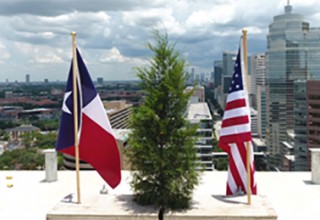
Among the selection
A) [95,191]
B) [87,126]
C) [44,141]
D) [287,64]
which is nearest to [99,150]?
[87,126]

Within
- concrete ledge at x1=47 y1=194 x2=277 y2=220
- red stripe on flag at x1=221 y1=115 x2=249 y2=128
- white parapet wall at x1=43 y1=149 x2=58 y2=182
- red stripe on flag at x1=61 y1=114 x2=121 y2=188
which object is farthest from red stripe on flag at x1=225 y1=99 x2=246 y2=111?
white parapet wall at x1=43 y1=149 x2=58 y2=182

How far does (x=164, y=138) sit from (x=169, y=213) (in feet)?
5.31

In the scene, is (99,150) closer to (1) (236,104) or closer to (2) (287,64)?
(1) (236,104)

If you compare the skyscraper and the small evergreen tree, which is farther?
the skyscraper

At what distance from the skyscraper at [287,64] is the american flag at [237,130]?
10307 cm

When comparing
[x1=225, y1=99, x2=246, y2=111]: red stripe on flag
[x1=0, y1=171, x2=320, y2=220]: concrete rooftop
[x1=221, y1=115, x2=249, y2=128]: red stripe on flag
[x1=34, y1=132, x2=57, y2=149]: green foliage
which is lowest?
[x1=34, y1=132, x2=57, y2=149]: green foliage

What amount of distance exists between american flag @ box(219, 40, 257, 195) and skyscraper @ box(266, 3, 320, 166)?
103068mm

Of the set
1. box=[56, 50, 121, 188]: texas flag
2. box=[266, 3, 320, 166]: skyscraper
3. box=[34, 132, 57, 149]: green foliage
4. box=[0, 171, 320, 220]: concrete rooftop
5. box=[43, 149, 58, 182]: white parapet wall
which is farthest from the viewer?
box=[266, 3, 320, 166]: skyscraper

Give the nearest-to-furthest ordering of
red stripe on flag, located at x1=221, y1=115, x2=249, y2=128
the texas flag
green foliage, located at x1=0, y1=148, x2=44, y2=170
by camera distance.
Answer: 1. red stripe on flag, located at x1=221, y1=115, x2=249, y2=128
2. the texas flag
3. green foliage, located at x1=0, y1=148, x2=44, y2=170

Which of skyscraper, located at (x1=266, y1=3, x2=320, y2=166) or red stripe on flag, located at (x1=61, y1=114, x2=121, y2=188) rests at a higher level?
skyscraper, located at (x1=266, y1=3, x2=320, y2=166)

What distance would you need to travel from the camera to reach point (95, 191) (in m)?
11.3

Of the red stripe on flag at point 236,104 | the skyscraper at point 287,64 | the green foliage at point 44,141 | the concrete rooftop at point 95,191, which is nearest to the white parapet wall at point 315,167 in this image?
the concrete rooftop at point 95,191

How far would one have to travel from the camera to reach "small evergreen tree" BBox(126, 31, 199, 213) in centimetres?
847

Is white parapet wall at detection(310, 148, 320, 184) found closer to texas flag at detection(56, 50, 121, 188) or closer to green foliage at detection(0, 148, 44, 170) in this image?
texas flag at detection(56, 50, 121, 188)
